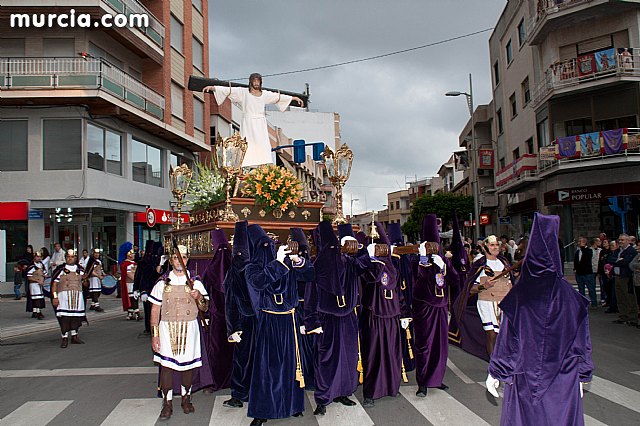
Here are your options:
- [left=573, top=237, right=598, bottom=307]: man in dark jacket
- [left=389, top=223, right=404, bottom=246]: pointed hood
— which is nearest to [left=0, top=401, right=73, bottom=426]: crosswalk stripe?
[left=389, top=223, right=404, bottom=246]: pointed hood

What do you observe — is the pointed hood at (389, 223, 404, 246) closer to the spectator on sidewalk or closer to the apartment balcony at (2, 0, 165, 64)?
the spectator on sidewalk

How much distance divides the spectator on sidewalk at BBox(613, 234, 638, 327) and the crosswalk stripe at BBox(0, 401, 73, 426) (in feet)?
37.1

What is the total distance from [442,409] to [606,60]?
20.6 metres

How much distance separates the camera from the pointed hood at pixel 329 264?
19.8 ft

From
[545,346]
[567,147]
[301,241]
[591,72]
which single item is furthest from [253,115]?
[591,72]

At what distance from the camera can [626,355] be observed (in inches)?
338

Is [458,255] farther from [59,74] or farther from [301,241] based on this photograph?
[59,74]

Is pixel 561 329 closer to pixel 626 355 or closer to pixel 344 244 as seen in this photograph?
pixel 344 244

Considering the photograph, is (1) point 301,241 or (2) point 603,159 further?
(2) point 603,159

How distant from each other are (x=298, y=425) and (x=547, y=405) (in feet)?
9.38

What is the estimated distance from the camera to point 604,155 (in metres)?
21.4

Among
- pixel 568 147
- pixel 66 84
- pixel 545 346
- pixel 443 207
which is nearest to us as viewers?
pixel 545 346

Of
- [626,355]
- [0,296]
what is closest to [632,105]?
[626,355]

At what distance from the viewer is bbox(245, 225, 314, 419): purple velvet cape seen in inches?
219
